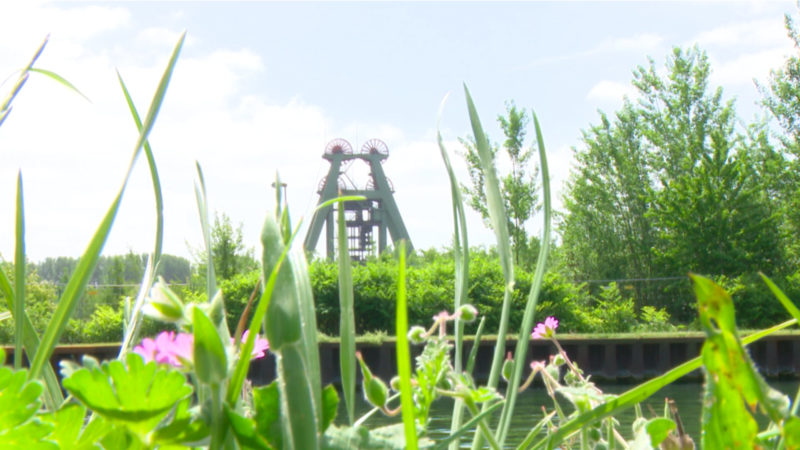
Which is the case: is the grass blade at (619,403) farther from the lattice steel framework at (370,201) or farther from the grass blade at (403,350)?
the lattice steel framework at (370,201)

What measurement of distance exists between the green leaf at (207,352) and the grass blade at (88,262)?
0.28 ft

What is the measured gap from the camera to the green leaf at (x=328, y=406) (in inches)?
7.5

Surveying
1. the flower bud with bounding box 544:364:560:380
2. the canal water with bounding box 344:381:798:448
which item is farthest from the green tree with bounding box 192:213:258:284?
the flower bud with bounding box 544:364:560:380

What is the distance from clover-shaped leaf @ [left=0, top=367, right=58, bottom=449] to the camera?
151 millimetres

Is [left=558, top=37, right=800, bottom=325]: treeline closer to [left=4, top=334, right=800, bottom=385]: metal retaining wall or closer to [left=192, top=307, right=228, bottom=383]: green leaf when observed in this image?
[left=4, top=334, right=800, bottom=385]: metal retaining wall

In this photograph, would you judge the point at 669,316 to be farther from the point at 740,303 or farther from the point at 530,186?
the point at 530,186

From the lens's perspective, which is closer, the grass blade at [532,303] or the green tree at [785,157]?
the grass blade at [532,303]

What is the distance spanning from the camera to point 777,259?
16.6 meters

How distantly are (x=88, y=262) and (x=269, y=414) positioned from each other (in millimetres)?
91

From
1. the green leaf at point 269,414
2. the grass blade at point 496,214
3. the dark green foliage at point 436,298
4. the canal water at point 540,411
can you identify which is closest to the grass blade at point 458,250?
the grass blade at point 496,214

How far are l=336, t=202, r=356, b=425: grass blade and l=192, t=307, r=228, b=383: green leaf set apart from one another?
0.10 metres

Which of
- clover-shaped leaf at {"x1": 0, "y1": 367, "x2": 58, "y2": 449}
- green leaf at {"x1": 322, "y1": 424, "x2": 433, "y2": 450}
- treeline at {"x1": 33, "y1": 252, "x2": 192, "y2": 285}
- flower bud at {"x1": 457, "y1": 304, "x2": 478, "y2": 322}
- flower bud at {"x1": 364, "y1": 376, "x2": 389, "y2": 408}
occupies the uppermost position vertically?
treeline at {"x1": 33, "y1": 252, "x2": 192, "y2": 285}

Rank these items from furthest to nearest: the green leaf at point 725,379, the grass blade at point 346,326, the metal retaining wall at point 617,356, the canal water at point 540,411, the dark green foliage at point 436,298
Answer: the dark green foliage at point 436,298 < the metal retaining wall at point 617,356 < the canal water at point 540,411 < the grass blade at point 346,326 < the green leaf at point 725,379

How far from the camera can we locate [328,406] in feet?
0.63
